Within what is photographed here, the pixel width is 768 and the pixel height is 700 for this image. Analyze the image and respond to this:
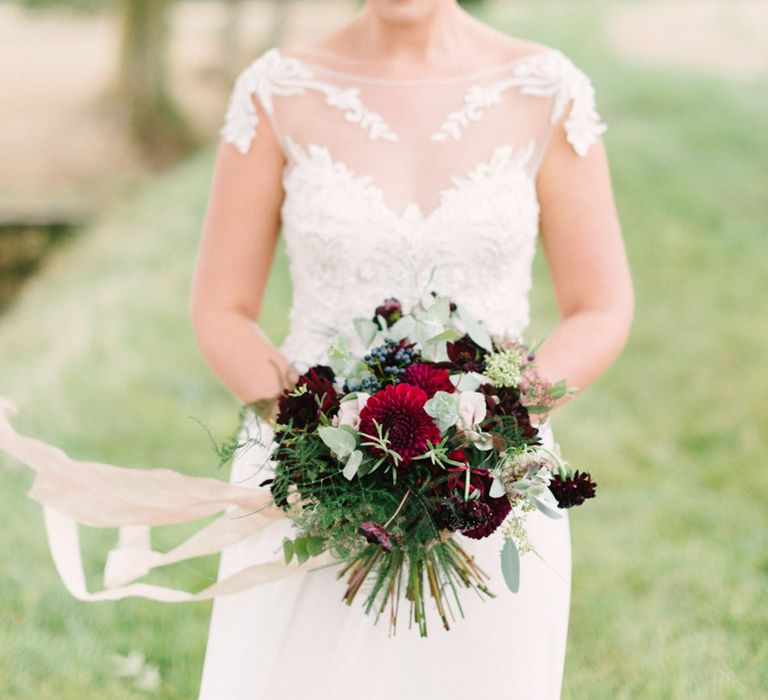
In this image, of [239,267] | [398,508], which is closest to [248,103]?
[239,267]

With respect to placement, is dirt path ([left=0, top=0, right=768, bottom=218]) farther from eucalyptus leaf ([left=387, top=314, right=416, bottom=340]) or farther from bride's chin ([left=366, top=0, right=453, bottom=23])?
eucalyptus leaf ([left=387, top=314, right=416, bottom=340])

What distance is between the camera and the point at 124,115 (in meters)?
17.1

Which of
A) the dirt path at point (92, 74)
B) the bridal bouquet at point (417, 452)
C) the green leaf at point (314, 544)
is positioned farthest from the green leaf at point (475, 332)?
the dirt path at point (92, 74)

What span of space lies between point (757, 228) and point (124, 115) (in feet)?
35.4

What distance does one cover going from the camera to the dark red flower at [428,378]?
6.45ft

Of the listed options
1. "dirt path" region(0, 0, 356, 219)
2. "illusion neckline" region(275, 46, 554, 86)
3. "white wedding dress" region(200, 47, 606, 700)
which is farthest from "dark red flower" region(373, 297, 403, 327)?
"dirt path" region(0, 0, 356, 219)

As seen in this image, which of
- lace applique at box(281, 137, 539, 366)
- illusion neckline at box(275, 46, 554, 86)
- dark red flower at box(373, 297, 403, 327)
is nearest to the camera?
dark red flower at box(373, 297, 403, 327)

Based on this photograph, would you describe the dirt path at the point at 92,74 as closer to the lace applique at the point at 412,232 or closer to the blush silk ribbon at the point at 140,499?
the lace applique at the point at 412,232

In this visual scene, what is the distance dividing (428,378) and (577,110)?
38.1 inches

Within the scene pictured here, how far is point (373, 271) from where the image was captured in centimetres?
266

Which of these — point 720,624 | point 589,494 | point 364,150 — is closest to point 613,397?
point 720,624

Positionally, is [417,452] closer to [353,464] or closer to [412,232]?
[353,464]

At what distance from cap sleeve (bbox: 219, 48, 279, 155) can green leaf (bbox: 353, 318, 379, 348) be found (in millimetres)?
664

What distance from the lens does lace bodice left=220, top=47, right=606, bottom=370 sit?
262 cm
